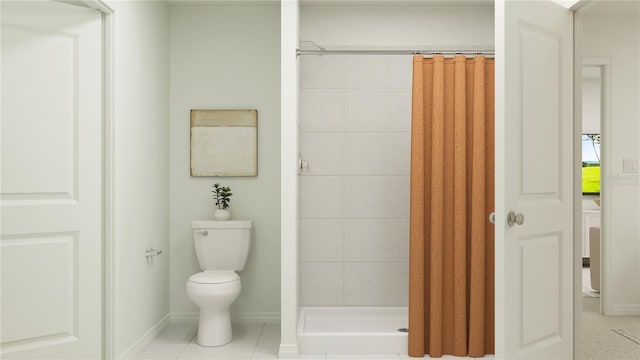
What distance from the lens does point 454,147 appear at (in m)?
3.11

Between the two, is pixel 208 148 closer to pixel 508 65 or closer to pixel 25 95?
pixel 25 95

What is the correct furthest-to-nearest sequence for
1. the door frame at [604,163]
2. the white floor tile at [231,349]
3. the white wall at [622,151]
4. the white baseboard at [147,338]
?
1. the white floor tile at [231,349]
2. the white baseboard at [147,338]
3. the door frame at [604,163]
4. the white wall at [622,151]

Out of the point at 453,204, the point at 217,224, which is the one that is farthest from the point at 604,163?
the point at 217,224

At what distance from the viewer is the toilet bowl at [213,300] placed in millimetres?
3270

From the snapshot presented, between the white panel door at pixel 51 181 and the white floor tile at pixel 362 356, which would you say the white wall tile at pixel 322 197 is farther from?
the white panel door at pixel 51 181

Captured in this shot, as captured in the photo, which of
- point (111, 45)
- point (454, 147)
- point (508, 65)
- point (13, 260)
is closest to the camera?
point (508, 65)

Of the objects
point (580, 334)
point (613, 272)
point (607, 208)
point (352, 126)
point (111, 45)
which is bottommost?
point (580, 334)

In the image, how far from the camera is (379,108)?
3.91 metres

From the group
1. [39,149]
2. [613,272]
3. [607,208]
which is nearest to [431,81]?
[607,208]

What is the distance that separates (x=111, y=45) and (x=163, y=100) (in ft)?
3.16

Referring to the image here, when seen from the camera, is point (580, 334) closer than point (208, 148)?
Yes

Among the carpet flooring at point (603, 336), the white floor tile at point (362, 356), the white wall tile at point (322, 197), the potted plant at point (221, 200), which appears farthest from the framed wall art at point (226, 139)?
the carpet flooring at point (603, 336)

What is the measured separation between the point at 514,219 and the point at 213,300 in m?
1.96

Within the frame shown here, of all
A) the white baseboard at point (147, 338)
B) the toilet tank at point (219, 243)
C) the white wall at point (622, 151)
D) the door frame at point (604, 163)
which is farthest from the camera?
the toilet tank at point (219, 243)
